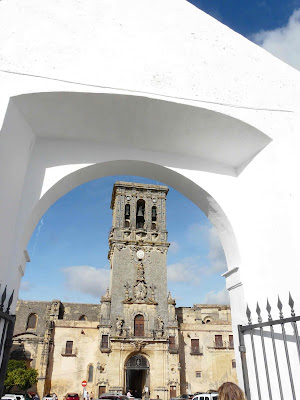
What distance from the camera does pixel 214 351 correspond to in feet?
85.5

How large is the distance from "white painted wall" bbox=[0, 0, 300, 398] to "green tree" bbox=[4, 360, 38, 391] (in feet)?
68.6

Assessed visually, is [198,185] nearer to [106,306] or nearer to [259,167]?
[259,167]

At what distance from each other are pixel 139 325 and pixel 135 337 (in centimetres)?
99

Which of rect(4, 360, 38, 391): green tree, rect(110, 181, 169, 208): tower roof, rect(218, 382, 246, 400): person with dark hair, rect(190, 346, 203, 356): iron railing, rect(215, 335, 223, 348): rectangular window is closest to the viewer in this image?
rect(218, 382, 246, 400): person with dark hair

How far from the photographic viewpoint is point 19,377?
2027cm

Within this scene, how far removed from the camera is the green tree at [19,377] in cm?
1995

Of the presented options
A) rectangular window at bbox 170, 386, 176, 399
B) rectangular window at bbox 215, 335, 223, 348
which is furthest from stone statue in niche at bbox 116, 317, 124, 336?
rectangular window at bbox 215, 335, 223, 348

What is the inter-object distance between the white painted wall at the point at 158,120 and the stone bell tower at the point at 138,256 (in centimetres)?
2266

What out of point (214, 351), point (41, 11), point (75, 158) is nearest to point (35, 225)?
point (75, 158)

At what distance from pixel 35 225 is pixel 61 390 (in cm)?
2456

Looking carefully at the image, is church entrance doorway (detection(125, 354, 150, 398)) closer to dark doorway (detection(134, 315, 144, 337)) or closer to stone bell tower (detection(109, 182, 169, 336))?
dark doorway (detection(134, 315, 144, 337))

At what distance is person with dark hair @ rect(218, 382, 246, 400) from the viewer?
186cm

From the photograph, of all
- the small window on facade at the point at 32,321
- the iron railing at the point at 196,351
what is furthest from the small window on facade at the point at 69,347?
the iron railing at the point at 196,351

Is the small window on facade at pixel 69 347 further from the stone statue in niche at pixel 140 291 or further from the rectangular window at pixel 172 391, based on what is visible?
the rectangular window at pixel 172 391
